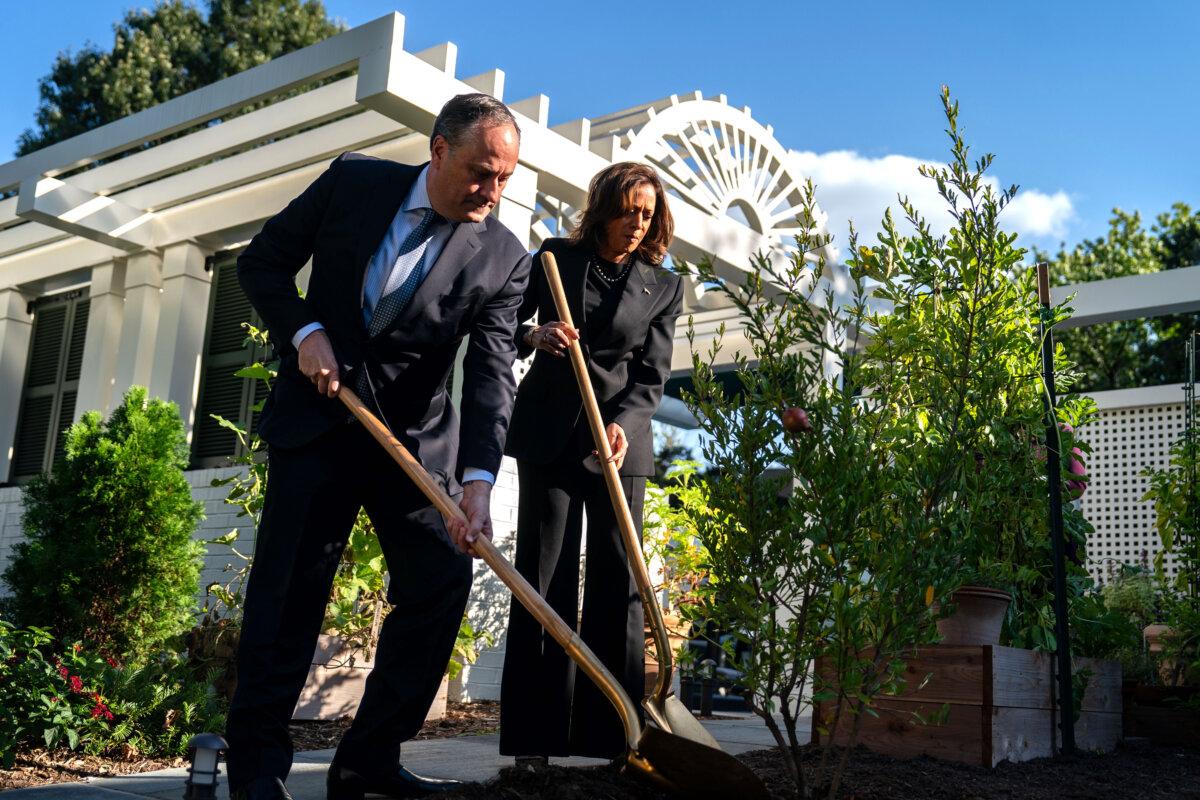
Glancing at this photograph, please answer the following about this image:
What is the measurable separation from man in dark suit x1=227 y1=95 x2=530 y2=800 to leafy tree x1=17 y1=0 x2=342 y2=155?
17.3 metres

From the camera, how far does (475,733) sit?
425 centimetres

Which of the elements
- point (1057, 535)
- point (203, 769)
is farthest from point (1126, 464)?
point (203, 769)

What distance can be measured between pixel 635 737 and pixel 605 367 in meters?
1.11

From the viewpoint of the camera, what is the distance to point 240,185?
25.1 feet

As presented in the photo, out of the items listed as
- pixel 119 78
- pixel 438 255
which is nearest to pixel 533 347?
pixel 438 255

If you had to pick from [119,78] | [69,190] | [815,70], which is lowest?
[69,190]

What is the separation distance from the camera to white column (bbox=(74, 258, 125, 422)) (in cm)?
839

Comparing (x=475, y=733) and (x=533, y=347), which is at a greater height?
(x=533, y=347)

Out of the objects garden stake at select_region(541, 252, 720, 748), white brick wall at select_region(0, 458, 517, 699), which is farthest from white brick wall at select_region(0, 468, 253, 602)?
garden stake at select_region(541, 252, 720, 748)

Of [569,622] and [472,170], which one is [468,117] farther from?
[569,622]

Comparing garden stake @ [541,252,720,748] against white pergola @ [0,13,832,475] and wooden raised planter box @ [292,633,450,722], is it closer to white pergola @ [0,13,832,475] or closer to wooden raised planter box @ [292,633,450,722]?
wooden raised planter box @ [292,633,450,722]

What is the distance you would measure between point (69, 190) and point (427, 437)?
6.02 meters

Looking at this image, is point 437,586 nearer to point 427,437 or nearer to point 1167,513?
point 427,437

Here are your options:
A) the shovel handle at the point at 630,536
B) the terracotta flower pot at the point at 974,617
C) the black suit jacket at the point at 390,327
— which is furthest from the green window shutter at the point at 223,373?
the terracotta flower pot at the point at 974,617
